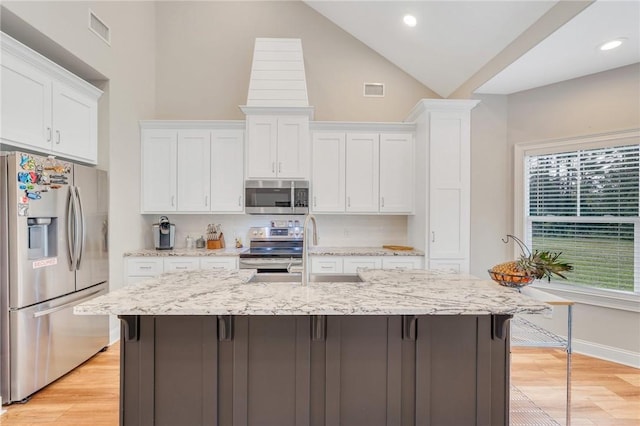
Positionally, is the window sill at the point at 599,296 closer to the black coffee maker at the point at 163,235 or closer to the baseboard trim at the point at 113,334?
the black coffee maker at the point at 163,235

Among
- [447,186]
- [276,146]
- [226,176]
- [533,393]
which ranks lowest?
[533,393]

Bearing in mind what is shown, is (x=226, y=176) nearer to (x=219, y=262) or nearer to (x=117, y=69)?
(x=219, y=262)

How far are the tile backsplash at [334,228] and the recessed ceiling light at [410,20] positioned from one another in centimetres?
230

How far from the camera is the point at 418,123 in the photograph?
3.91m

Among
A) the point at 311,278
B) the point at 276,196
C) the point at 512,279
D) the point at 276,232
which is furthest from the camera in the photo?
the point at 276,232

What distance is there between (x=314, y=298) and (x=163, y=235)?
10.2 ft

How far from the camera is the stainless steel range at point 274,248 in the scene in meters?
3.77

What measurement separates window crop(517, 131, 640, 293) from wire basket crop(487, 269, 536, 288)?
6.87ft

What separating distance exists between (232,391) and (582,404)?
101 inches

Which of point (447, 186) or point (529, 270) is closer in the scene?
point (529, 270)

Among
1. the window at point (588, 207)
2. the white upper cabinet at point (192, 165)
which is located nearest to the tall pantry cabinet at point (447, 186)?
the window at point (588, 207)

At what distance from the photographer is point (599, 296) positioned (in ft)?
10.6

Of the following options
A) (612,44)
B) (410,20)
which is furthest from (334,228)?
(612,44)

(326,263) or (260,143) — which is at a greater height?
(260,143)
